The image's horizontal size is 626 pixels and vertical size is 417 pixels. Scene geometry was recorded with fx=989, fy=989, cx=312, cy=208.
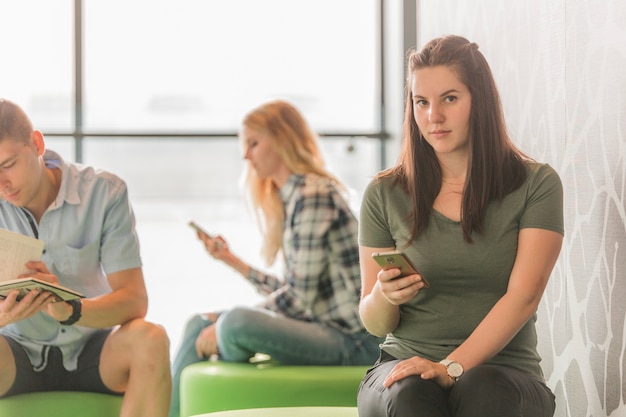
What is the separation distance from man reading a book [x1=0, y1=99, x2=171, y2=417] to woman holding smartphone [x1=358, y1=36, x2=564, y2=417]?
2.13 ft

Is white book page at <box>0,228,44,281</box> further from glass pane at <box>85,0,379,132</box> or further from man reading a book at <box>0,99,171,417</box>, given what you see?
glass pane at <box>85,0,379,132</box>

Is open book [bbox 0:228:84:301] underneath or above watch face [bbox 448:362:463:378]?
above

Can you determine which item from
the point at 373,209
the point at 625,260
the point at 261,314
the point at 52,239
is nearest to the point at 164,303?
the point at 261,314

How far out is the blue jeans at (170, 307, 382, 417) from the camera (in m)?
3.11

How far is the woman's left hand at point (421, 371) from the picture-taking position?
191 cm

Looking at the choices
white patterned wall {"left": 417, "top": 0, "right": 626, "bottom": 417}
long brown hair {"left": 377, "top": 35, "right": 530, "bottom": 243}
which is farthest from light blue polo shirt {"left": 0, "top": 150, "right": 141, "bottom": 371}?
white patterned wall {"left": 417, "top": 0, "right": 626, "bottom": 417}

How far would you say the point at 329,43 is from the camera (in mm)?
4621

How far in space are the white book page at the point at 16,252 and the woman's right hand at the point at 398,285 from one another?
0.90 m

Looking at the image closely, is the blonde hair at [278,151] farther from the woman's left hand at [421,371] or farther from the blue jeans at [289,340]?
the woman's left hand at [421,371]

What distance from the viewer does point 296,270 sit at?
321 cm

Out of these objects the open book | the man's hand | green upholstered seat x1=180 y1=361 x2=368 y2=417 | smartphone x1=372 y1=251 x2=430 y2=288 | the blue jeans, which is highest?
smartphone x1=372 y1=251 x2=430 y2=288

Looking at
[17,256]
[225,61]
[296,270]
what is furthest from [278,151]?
[225,61]

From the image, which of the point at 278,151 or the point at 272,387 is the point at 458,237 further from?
the point at 278,151

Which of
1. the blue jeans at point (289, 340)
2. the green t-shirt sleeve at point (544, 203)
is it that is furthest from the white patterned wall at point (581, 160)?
the blue jeans at point (289, 340)
